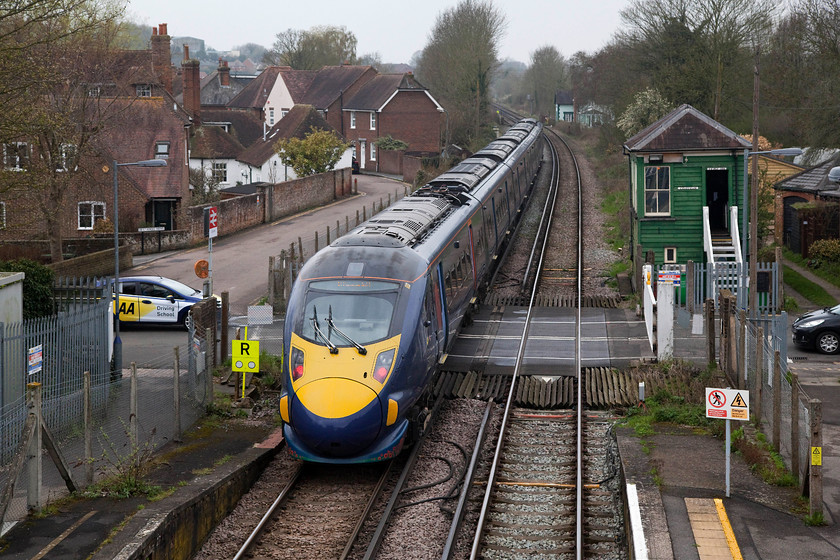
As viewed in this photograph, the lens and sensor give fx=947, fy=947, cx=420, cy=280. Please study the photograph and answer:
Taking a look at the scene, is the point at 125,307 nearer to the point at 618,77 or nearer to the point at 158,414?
the point at 158,414

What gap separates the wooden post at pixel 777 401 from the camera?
42.4ft

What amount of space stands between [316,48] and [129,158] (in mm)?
67489

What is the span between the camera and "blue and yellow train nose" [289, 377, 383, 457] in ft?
40.5

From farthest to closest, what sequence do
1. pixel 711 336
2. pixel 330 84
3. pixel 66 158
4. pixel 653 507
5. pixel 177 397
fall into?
pixel 330 84 → pixel 66 158 → pixel 711 336 → pixel 177 397 → pixel 653 507

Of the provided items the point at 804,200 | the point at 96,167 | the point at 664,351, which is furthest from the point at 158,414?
the point at 804,200

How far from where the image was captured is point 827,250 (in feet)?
104

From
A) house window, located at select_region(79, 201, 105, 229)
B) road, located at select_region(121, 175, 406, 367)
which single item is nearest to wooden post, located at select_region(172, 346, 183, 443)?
road, located at select_region(121, 175, 406, 367)

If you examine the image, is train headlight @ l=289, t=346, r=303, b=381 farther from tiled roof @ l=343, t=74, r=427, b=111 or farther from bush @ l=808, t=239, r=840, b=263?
tiled roof @ l=343, t=74, r=427, b=111

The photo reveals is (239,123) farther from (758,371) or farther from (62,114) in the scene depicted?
(758,371)

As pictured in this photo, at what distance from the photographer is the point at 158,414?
14.0 metres

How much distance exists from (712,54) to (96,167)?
30.8 metres

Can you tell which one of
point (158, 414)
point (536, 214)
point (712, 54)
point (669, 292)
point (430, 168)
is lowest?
point (158, 414)

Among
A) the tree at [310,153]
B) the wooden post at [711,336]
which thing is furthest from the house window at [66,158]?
the wooden post at [711,336]

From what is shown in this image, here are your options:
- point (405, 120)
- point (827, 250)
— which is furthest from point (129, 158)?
point (405, 120)
